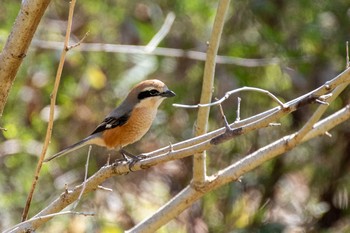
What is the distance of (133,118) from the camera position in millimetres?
5008

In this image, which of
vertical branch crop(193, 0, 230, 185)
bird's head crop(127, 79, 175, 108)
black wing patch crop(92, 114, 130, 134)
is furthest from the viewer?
black wing patch crop(92, 114, 130, 134)

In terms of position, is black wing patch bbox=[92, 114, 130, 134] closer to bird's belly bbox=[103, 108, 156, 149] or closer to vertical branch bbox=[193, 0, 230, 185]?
bird's belly bbox=[103, 108, 156, 149]

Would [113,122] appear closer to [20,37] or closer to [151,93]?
[151,93]

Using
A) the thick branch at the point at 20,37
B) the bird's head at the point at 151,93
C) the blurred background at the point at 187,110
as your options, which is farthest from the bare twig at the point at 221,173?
the blurred background at the point at 187,110

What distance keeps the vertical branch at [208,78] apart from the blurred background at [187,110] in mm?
2510

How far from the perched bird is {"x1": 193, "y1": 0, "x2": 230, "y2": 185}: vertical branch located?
1363 millimetres

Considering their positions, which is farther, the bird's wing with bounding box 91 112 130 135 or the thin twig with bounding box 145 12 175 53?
the thin twig with bounding box 145 12 175 53

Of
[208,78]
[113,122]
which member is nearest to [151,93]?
[113,122]

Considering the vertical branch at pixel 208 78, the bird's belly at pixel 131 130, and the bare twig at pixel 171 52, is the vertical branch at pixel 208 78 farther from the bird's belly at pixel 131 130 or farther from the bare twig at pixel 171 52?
the bare twig at pixel 171 52

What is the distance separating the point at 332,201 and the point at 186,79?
1677 millimetres

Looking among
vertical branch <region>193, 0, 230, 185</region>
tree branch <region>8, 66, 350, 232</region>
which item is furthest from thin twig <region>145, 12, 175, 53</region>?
vertical branch <region>193, 0, 230, 185</region>

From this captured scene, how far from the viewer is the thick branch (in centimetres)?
300

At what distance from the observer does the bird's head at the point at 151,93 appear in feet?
16.0

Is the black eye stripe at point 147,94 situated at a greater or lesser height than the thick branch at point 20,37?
lesser
